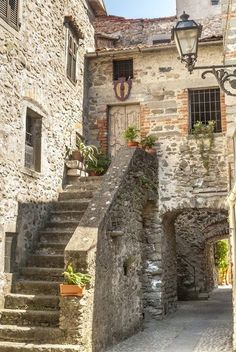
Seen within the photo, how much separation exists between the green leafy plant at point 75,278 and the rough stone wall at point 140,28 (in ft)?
39.0

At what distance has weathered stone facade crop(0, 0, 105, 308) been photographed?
7.80 m

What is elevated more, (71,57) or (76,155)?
(71,57)

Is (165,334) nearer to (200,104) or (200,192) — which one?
(200,192)

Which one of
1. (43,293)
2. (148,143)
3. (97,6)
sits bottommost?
(43,293)

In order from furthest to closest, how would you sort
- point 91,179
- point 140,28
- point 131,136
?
point 140,28, point 131,136, point 91,179

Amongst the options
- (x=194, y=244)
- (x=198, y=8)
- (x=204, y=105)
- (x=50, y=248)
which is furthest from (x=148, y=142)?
(x=198, y=8)

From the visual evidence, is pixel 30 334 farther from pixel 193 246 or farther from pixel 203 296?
pixel 193 246

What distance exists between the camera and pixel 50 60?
986 centimetres

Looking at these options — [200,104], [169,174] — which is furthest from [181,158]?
[200,104]

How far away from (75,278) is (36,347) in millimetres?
1124

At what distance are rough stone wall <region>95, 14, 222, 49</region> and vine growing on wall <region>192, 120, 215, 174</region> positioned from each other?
6.48 m

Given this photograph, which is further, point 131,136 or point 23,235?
point 131,136

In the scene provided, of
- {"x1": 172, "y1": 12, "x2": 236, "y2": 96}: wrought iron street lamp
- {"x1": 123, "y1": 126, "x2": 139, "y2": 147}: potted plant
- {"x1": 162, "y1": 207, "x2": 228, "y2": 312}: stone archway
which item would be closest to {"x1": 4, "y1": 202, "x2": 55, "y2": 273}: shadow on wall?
{"x1": 123, "y1": 126, "x2": 139, "y2": 147}: potted plant

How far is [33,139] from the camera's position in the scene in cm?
920
